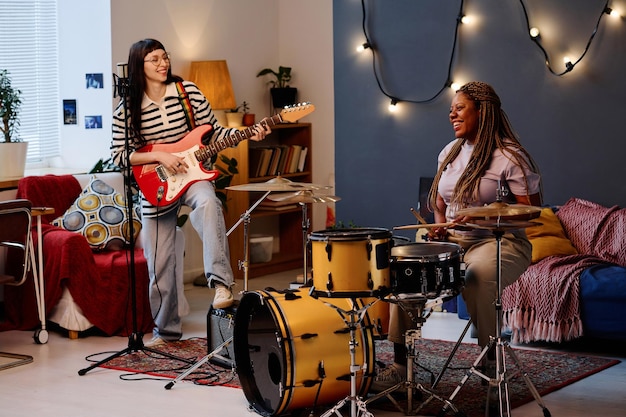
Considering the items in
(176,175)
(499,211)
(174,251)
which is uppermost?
(176,175)

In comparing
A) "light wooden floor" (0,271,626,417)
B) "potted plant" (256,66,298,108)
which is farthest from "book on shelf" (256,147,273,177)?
"light wooden floor" (0,271,626,417)

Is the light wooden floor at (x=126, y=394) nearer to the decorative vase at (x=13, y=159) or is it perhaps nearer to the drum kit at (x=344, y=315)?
the drum kit at (x=344, y=315)

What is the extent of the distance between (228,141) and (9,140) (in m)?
1.81

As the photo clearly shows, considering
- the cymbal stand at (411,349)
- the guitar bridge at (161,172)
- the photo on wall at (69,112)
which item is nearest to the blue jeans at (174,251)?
the guitar bridge at (161,172)

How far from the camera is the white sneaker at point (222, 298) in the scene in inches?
178

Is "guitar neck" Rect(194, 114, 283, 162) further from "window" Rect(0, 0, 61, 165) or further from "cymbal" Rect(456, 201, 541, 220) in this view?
"window" Rect(0, 0, 61, 165)

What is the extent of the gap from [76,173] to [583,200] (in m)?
3.15

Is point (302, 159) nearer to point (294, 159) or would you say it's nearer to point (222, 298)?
point (294, 159)

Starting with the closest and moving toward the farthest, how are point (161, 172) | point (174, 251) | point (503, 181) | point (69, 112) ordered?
point (503, 181) < point (161, 172) < point (174, 251) < point (69, 112)

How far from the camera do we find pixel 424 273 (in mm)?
3584

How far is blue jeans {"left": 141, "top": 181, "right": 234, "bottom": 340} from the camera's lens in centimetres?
473

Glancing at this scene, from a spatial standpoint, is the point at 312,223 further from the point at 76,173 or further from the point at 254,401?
the point at 254,401

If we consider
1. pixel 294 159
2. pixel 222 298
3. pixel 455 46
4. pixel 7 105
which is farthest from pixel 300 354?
pixel 294 159

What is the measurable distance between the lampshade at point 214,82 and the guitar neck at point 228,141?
6.56 feet
